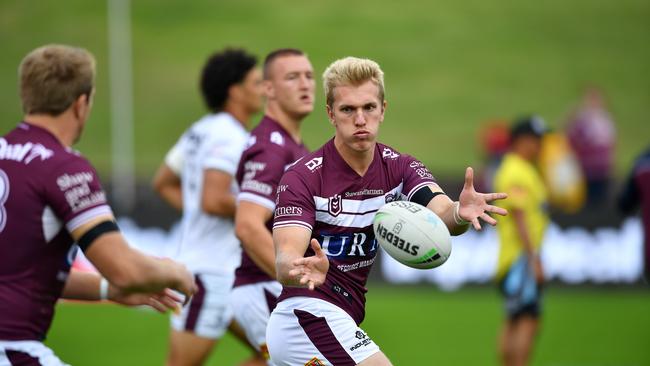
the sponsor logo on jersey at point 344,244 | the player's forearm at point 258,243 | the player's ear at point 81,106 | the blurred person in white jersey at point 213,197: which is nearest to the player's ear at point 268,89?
the blurred person in white jersey at point 213,197

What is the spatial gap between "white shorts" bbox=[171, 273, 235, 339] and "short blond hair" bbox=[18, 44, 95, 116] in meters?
2.83

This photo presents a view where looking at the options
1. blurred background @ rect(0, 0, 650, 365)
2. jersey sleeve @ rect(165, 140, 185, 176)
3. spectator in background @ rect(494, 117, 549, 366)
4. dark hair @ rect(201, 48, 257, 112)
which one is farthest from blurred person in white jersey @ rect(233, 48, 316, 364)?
blurred background @ rect(0, 0, 650, 365)

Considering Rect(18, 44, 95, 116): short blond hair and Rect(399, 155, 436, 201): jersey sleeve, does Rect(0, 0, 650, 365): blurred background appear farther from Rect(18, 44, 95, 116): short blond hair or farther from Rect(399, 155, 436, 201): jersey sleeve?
Rect(18, 44, 95, 116): short blond hair

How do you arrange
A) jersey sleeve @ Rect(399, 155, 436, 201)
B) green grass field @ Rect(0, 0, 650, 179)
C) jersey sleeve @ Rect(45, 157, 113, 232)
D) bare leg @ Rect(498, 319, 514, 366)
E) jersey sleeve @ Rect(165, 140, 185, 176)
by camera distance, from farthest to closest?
green grass field @ Rect(0, 0, 650, 179) < bare leg @ Rect(498, 319, 514, 366) < jersey sleeve @ Rect(165, 140, 185, 176) < jersey sleeve @ Rect(399, 155, 436, 201) < jersey sleeve @ Rect(45, 157, 113, 232)

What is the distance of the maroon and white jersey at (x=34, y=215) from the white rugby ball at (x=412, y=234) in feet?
4.46

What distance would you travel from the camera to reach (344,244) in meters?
5.49

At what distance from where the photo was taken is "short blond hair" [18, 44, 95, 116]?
196 inches

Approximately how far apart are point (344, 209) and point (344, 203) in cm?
3

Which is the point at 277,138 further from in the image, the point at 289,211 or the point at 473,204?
the point at 473,204

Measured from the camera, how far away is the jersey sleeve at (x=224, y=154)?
25.2 ft

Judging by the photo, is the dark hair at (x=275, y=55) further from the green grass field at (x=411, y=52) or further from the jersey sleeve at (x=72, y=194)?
the green grass field at (x=411, y=52)

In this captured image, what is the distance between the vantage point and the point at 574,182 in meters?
21.5

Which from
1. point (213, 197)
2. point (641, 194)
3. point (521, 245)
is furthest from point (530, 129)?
point (213, 197)

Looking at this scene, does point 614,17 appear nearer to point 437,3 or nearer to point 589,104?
point 437,3
